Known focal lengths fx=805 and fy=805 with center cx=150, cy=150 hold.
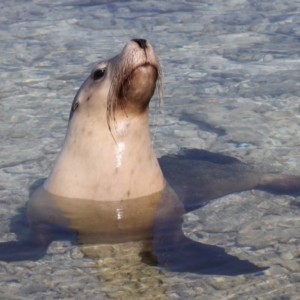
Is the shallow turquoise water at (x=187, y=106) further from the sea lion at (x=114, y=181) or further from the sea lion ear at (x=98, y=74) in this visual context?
the sea lion ear at (x=98, y=74)

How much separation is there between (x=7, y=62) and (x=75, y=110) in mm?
3828

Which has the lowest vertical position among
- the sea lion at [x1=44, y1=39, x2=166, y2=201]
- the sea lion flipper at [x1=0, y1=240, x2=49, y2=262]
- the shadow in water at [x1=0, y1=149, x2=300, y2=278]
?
the sea lion flipper at [x1=0, y1=240, x2=49, y2=262]

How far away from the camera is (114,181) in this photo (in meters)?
5.02

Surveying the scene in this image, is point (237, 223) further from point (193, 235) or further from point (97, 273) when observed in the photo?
point (97, 273)

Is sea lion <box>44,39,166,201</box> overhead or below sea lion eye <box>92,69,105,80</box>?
below

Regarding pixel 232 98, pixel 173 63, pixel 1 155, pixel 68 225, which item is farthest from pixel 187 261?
pixel 173 63

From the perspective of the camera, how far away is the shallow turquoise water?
447 cm

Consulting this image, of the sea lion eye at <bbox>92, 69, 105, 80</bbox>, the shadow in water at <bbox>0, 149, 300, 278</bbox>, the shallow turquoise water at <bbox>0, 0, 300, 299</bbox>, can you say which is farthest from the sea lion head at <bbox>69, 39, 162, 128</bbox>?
the shallow turquoise water at <bbox>0, 0, 300, 299</bbox>

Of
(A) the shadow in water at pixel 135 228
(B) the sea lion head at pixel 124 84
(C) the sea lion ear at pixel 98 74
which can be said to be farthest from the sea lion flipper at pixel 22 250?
(C) the sea lion ear at pixel 98 74

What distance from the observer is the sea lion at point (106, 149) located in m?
4.96

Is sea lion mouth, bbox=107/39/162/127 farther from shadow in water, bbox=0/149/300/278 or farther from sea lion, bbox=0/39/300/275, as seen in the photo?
shadow in water, bbox=0/149/300/278

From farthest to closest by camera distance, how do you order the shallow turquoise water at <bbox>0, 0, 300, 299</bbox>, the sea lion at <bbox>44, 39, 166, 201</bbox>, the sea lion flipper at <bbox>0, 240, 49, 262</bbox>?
1. the sea lion at <bbox>44, 39, 166, 201</bbox>
2. the sea lion flipper at <bbox>0, 240, 49, 262</bbox>
3. the shallow turquoise water at <bbox>0, 0, 300, 299</bbox>

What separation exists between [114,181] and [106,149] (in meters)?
0.21

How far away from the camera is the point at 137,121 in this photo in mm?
4980
